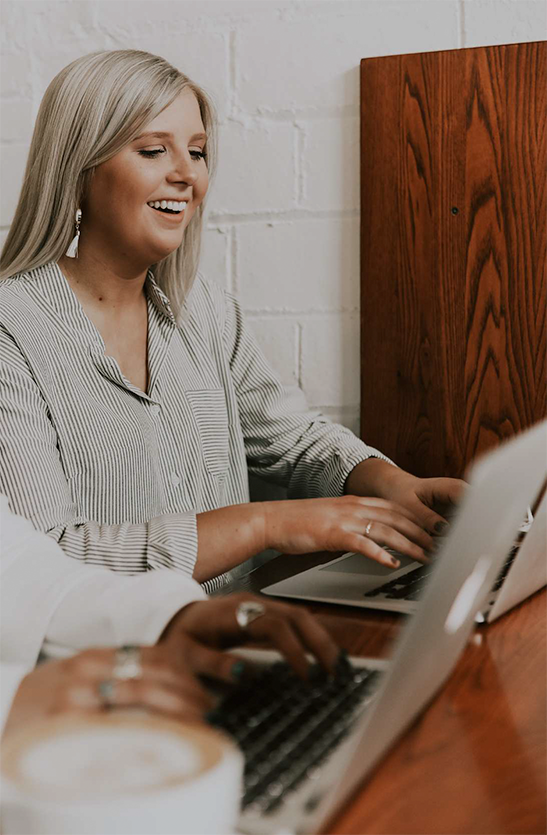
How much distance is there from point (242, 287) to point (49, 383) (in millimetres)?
462

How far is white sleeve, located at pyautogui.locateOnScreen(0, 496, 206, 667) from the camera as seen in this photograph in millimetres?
572

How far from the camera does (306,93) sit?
1406mm

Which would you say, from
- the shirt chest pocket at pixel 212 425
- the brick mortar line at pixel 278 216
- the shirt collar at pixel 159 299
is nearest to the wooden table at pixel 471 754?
the shirt chest pocket at pixel 212 425

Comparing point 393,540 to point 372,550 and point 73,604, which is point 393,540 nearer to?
point 372,550

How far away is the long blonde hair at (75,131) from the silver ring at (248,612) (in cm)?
81

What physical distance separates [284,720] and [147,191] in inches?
36.4

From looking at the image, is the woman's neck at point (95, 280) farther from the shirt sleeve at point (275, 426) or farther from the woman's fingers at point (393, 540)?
the woman's fingers at point (393, 540)

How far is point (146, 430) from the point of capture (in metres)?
1.21

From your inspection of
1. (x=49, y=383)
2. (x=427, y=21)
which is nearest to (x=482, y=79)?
(x=427, y=21)

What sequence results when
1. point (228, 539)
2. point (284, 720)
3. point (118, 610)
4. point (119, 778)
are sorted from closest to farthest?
point (119, 778), point (284, 720), point (118, 610), point (228, 539)

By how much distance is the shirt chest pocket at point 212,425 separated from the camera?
51.6 inches

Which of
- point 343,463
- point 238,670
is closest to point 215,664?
point 238,670

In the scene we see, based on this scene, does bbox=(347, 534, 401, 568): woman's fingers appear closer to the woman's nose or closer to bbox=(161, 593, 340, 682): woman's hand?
bbox=(161, 593, 340, 682): woman's hand

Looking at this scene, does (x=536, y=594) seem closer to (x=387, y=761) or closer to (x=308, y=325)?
(x=387, y=761)
